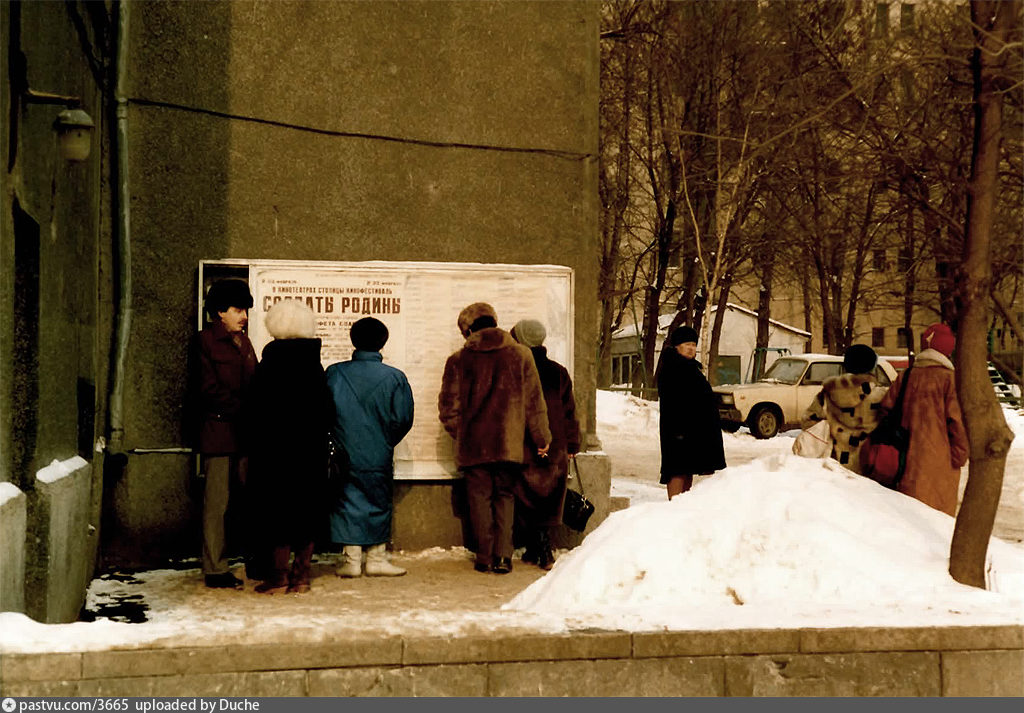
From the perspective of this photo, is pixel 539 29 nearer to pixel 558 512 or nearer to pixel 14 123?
pixel 558 512

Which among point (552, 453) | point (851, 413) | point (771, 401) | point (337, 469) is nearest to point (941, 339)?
point (851, 413)

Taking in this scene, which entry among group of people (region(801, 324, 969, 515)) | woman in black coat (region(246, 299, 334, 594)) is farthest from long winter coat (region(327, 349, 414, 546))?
group of people (region(801, 324, 969, 515))

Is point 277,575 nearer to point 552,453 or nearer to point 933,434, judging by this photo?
point 552,453

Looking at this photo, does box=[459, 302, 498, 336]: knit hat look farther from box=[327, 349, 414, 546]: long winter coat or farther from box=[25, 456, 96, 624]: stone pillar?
box=[25, 456, 96, 624]: stone pillar

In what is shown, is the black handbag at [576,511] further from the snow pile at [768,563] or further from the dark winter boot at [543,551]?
the snow pile at [768,563]

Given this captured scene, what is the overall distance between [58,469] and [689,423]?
480 centimetres

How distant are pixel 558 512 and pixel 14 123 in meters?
4.51

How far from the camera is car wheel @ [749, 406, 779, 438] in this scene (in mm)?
23656

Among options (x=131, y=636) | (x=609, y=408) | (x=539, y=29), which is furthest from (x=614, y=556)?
(x=609, y=408)

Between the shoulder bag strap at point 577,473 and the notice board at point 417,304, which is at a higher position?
the notice board at point 417,304

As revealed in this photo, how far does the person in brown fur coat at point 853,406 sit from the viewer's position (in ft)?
26.4

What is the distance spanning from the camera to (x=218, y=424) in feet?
24.3

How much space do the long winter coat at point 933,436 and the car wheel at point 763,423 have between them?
16.0 metres

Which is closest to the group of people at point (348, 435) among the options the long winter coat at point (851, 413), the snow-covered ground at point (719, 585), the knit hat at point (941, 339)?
the snow-covered ground at point (719, 585)
